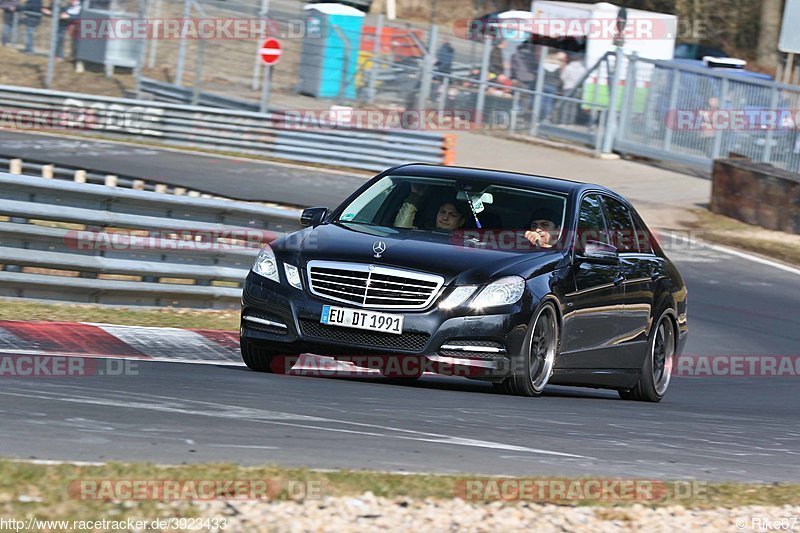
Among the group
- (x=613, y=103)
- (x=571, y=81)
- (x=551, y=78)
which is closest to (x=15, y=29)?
(x=551, y=78)

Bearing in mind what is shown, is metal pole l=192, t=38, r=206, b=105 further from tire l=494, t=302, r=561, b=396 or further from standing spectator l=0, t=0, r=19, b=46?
tire l=494, t=302, r=561, b=396

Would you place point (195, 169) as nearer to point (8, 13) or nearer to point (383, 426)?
point (8, 13)

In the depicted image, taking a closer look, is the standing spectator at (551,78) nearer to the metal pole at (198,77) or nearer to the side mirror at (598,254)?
the metal pole at (198,77)

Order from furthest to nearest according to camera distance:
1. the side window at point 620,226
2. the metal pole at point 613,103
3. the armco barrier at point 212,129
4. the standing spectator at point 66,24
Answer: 1. the metal pole at point 613,103
2. the standing spectator at point 66,24
3. the armco barrier at point 212,129
4. the side window at point 620,226

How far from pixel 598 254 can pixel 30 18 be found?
84.3 feet

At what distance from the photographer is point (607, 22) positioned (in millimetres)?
38812

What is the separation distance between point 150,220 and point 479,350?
13.4 ft

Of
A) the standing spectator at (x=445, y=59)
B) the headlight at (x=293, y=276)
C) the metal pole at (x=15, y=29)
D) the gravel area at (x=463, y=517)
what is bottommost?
the gravel area at (x=463, y=517)

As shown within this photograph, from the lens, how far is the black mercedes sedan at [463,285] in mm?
8352

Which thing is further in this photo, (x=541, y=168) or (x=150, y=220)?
(x=541, y=168)

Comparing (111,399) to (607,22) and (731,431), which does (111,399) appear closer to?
(731,431)

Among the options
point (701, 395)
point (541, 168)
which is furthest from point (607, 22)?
point (701, 395)

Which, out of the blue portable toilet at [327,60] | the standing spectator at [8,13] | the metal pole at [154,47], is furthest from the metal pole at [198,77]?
the standing spectator at [8,13]

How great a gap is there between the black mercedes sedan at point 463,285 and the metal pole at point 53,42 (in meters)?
21.9
